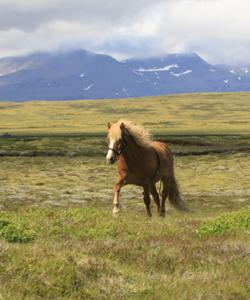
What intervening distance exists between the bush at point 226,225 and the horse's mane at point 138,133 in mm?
4915

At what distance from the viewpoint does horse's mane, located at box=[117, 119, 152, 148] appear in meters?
19.8

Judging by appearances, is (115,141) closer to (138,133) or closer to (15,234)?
(138,133)

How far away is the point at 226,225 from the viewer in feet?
47.7

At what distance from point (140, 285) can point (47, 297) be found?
1479 mm

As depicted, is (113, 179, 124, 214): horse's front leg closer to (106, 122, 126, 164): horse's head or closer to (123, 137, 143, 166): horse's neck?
(123, 137, 143, 166): horse's neck

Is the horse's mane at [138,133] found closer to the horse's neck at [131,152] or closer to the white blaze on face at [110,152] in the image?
the horse's neck at [131,152]

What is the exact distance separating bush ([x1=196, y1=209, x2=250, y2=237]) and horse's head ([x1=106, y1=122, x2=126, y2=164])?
166 inches

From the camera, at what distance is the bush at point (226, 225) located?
44.9 feet

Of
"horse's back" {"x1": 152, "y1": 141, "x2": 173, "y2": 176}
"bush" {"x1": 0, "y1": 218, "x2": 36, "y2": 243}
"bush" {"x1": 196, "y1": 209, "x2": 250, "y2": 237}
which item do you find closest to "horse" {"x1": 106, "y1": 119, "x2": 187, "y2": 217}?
"horse's back" {"x1": 152, "y1": 141, "x2": 173, "y2": 176}

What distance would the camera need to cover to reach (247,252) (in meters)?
10.9

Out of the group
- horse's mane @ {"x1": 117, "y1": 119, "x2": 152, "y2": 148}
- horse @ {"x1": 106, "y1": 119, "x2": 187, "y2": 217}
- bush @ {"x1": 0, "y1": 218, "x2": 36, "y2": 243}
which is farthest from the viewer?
horse's mane @ {"x1": 117, "y1": 119, "x2": 152, "y2": 148}

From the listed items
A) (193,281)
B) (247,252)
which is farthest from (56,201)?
(193,281)

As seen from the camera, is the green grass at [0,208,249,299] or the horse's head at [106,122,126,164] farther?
the horse's head at [106,122,126,164]

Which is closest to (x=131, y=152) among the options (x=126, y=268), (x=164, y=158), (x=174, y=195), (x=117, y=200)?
(x=117, y=200)
